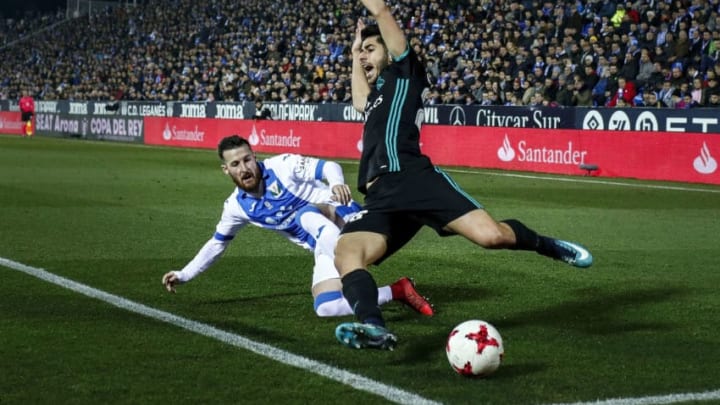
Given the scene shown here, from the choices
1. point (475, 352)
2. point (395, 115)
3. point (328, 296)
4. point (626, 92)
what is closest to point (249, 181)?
point (328, 296)

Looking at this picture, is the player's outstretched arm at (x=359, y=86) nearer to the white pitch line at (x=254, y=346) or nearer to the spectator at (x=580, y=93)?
the white pitch line at (x=254, y=346)

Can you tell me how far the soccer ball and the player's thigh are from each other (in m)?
0.67

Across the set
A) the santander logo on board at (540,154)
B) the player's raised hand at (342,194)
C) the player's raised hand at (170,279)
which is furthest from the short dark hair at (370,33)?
the santander logo on board at (540,154)

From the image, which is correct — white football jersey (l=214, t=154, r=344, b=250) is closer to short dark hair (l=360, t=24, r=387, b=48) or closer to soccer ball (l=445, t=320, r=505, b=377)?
short dark hair (l=360, t=24, r=387, b=48)

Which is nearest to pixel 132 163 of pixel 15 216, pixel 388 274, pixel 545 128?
pixel 545 128

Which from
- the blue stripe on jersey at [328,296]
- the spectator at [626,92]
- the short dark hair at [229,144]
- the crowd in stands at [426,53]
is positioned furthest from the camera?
the crowd in stands at [426,53]

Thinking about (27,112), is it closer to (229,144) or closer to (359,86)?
(229,144)

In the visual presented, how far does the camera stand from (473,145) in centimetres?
2480

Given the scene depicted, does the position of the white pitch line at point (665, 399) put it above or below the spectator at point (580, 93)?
below

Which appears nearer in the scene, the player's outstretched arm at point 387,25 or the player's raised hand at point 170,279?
the player's outstretched arm at point 387,25

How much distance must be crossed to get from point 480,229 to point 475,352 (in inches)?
35.3

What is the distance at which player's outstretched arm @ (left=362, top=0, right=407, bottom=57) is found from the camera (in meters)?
5.56

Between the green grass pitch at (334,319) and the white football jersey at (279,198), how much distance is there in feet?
1.90

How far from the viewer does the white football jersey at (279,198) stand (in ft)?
23.3
